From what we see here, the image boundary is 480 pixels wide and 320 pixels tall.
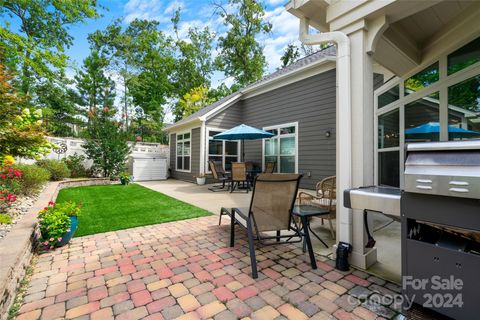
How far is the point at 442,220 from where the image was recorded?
1441 mm

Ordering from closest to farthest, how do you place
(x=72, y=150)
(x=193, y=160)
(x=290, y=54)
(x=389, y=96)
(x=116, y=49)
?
(x=389, y=96) < (x=193, y=160) < (x=72, y=150) < (x=290, y=54) < (x=116, y=49)

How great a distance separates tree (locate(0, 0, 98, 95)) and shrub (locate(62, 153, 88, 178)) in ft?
11.0

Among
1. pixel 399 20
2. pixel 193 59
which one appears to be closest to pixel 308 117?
pixel 399 20

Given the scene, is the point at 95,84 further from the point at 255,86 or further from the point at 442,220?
the point at 442,220

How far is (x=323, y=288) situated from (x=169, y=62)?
24258mm

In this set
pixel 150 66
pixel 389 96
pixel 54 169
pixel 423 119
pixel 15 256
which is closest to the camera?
pixel 15 256

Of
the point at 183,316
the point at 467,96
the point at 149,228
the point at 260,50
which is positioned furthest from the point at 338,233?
the point at 260,50

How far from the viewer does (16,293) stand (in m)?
1.96

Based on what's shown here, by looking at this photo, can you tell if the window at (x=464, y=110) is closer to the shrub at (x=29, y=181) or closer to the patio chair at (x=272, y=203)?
the patio chair at (x=272, y=203)

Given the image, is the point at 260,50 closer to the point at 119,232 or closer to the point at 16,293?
the point at 119,232

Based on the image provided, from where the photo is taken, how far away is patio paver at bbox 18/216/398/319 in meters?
1.76

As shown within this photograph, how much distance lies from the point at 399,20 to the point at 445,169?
2.27 metres

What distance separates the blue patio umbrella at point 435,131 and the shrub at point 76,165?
1193cm

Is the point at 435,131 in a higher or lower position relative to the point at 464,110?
lower
